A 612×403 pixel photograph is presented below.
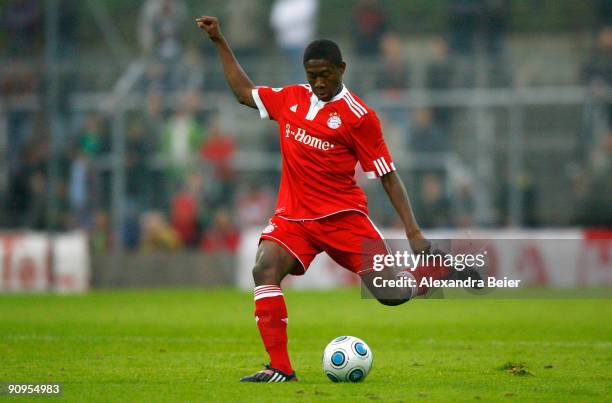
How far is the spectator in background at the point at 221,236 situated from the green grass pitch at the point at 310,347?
98.5 inches

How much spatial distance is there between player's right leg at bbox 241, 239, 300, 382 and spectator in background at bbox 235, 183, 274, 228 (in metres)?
12.1

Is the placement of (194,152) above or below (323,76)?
above

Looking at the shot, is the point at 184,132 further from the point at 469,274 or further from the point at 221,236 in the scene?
the point at 469,274

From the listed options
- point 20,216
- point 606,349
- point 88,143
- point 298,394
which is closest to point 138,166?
point 88,143

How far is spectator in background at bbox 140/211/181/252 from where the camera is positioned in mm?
19953

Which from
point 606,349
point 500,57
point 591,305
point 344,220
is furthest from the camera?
point 500,57

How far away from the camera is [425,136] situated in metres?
19.5

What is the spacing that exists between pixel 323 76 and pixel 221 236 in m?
12.6

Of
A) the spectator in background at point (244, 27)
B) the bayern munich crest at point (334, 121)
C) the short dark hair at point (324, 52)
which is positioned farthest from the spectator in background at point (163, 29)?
the short dark hair at point (324, 52)

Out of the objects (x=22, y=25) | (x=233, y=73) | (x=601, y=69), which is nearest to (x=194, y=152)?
(x=22, y=25)

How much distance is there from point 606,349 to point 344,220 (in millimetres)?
3729

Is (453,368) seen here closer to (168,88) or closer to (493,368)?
(493,368)

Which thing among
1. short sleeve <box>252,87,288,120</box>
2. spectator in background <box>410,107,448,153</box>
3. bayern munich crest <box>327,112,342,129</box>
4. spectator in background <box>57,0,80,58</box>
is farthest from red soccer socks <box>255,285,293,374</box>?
spectator in background <box>57,0,80,58</box>

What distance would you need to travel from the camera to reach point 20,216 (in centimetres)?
2017
